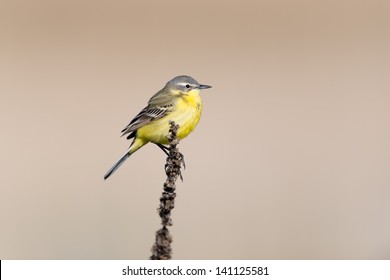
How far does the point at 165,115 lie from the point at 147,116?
4.7 inches

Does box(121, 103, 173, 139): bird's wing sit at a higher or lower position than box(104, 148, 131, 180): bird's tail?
higher

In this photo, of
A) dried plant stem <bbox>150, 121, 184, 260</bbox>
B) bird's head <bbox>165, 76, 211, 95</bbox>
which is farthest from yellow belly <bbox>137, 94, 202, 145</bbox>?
dried plant stem <bbox>150, 121, 184, 260</bbox>

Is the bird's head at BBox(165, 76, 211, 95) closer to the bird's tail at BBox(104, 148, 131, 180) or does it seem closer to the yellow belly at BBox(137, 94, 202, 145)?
the yellow belly at BBox(137, 94, 202, 145)

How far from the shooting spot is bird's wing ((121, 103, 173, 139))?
4.03 meters

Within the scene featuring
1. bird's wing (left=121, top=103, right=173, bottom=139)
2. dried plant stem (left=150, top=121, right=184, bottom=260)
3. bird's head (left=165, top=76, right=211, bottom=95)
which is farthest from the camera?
bird's head (left=165, top=76, right=211, bottom=95)

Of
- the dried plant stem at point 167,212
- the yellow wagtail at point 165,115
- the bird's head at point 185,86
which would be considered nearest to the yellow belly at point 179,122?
the yellow wagtail at point 165,115

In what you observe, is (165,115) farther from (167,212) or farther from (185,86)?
(167,212)

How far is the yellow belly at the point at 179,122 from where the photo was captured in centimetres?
404

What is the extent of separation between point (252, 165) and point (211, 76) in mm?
1034

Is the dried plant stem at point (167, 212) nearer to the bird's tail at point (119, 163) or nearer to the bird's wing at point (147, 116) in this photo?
the bird's wing at point (147, 116)

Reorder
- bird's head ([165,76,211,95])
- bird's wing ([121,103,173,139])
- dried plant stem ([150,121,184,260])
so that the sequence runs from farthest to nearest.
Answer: bird's head ([165,76,211,95]) → bird's wing ([121,103,173,139]) → dried plant stem ([150,121,184,260])

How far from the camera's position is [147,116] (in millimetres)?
4160
